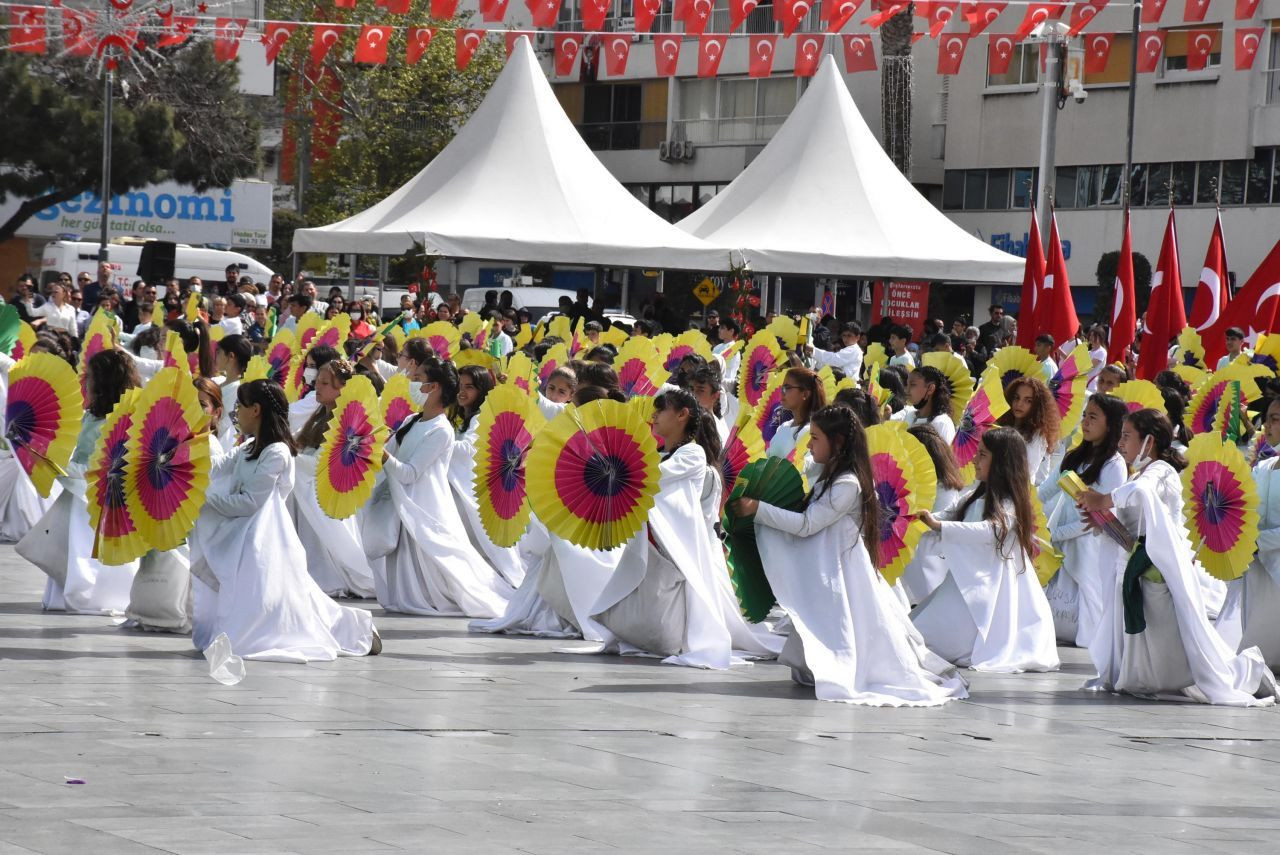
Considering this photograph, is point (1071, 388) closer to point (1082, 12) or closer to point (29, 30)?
point (1082, 12)

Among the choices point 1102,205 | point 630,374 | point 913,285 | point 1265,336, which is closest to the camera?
point 630,374

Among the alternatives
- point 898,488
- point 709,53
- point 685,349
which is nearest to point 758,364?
point 685,349

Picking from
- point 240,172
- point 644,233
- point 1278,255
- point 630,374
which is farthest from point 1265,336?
point 240,172

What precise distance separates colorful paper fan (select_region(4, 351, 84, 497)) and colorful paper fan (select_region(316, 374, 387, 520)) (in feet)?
4.26

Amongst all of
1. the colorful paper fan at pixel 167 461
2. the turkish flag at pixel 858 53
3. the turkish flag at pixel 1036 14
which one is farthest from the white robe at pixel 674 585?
the turkish flag at pixel 858 53

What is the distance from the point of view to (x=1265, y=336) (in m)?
16.7

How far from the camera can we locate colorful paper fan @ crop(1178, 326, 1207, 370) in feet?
59.4

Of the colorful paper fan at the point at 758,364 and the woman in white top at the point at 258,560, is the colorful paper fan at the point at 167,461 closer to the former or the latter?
the woman in white top at the point at 258,560

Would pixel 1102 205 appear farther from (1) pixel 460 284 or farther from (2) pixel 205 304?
(2) pixel 205 304

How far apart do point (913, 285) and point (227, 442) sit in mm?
19994

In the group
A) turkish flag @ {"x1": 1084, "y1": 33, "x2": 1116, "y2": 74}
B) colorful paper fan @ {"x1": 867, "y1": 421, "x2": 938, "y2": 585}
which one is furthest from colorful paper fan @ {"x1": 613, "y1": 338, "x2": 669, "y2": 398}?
turkish flag @ {"x1": 1084, "y1": 33, "x2": 1116, "y2": 74}

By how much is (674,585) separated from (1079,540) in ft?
9.25

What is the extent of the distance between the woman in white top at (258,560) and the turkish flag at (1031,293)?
1132 cm

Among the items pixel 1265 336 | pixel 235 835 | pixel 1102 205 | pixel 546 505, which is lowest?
pixel 235 835
